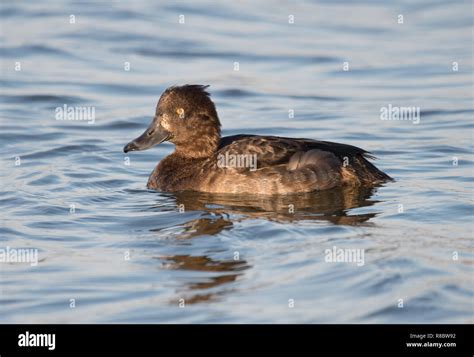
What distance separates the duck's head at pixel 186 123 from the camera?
11953 mm

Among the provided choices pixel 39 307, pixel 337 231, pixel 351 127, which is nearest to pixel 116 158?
pixel 351 127

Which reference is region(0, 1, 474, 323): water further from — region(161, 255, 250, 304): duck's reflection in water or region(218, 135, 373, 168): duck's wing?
region(218, 135, 373, 168): duck's wing

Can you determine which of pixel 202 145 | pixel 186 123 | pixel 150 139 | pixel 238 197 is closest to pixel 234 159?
pixel 238 197

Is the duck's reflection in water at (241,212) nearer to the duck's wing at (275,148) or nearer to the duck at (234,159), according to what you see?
the duck at (234,159)

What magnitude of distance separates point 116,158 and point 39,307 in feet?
19.5

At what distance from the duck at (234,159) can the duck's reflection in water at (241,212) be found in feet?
0.41

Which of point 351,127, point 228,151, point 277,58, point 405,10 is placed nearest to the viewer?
point 228,151

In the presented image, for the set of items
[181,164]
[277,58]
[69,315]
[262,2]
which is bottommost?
[69,315]

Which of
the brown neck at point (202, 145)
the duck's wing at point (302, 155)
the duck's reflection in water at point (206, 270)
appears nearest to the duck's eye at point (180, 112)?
the brown neck at point (202, 145)

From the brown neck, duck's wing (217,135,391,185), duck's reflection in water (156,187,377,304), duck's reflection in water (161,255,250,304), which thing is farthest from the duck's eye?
duck's reflection in water (161,255,250,304)

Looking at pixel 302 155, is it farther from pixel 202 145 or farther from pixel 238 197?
pixel 202 145

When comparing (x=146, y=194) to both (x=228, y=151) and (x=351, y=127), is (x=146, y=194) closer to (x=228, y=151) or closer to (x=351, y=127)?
(x=228, y=151)

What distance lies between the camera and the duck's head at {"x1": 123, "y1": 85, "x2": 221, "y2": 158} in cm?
1195

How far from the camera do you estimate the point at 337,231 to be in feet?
32.9
